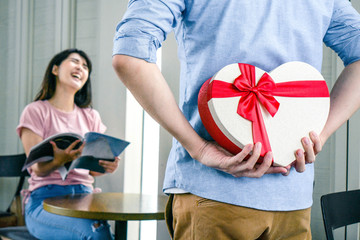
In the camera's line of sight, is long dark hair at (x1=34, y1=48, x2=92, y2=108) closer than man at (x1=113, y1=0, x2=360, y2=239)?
No

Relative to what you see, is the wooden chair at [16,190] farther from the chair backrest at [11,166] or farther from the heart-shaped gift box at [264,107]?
the heart-shaped gift box at [264,107]

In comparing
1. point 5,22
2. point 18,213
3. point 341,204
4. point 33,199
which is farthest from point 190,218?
point 5,22

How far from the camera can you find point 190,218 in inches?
27.7

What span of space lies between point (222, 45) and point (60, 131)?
1.94m

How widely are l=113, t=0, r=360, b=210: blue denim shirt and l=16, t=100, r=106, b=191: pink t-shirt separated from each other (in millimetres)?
1696

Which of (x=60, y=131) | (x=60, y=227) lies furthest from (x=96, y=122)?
(x=60, y=227)

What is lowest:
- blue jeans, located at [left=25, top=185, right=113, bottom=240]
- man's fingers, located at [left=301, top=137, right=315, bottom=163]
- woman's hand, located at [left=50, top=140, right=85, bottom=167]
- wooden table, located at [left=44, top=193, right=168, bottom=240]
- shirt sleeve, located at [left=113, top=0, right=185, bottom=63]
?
blue jeans, located at [left=25, top=185, right=113, bottom=240]

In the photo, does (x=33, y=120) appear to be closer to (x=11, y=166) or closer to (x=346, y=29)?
(x=11, y=166)

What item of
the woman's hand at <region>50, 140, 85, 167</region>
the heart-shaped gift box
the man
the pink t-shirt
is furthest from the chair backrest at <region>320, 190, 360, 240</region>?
the pink t-shirt

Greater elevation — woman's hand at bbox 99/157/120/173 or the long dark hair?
the long dark hair

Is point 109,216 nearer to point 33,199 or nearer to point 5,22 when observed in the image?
point 33,199

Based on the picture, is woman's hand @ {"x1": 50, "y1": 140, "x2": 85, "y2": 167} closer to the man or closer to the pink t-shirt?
the pink t-shirt

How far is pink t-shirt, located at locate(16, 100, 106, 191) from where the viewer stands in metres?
2.28

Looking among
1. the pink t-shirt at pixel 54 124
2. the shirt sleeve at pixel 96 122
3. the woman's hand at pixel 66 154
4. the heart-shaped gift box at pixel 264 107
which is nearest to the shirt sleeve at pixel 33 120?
the pink t-shirt at pixel 54 124
